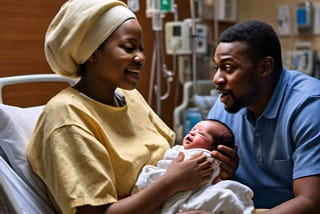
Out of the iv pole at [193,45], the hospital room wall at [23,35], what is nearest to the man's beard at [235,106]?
the hospital room wall at [23,35]

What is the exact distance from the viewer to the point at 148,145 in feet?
5.40

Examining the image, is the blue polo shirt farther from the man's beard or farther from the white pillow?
the white pillow

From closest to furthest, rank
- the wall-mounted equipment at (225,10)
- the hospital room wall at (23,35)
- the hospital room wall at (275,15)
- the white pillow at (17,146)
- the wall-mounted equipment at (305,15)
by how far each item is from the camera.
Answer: the white pillow at (17,146), the hospital room wall at (23,35), the wall-mounted equipment at (305,15), the hospital room wall at (275,15), the wall-mounted equipment at (225,10)

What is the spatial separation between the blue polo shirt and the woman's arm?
1.02 ft

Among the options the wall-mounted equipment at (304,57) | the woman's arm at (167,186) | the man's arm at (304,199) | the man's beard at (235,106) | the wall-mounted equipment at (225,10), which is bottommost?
the wall-mounted equipment at (304,57)

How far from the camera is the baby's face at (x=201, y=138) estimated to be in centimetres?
164

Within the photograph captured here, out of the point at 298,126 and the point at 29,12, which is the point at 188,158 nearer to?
the point at 298,126

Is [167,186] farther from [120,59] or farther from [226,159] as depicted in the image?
[120,59]

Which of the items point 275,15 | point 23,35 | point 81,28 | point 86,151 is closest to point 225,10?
point 275,15

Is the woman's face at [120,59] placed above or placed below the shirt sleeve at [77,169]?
above

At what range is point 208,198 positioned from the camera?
57.3 inches

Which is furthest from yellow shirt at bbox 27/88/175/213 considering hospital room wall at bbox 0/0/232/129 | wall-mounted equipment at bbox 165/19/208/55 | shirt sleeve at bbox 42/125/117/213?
wall-mounted equipment at bbox 165/19/208/55

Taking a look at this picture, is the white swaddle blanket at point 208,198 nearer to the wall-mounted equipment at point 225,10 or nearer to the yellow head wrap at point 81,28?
the yellow head wrap at point 81,28

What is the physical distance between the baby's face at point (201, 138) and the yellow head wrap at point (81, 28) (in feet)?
1.52
